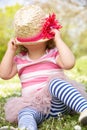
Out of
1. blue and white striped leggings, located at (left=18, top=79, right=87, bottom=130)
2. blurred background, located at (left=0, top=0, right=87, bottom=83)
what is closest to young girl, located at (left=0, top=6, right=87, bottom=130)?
blue and white striped leggings, located at (left=18, top=79, right=87, bottom=130)

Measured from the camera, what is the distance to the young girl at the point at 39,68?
3.25 meters

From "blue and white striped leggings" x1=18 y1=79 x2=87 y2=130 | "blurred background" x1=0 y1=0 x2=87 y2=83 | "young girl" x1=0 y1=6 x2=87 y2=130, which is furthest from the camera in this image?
"blurred background" x1=0 y1=0 x2=87 y2=83

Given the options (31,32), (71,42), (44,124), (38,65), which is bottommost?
(71,42)

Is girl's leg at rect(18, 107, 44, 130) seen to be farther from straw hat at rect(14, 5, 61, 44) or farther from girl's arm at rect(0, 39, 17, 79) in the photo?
straw hat at rect(14, 5, 61, 44)

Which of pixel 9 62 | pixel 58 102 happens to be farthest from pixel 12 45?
pixel 58 102

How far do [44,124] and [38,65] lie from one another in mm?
475

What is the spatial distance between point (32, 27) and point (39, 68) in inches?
12.5

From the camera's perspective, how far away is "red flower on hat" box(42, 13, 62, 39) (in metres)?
3.38

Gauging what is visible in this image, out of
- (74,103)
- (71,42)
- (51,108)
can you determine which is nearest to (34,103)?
(51,108)

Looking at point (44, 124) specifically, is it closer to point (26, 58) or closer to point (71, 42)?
point (26, 58)

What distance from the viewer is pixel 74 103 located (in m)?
3.15

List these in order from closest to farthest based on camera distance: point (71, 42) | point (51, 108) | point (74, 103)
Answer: point (74, 103)
point (51, 108)
point (71, 42)

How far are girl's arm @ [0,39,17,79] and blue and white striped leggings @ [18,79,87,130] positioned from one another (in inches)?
15.0

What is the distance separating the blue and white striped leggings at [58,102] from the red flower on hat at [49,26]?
13.6 inches
